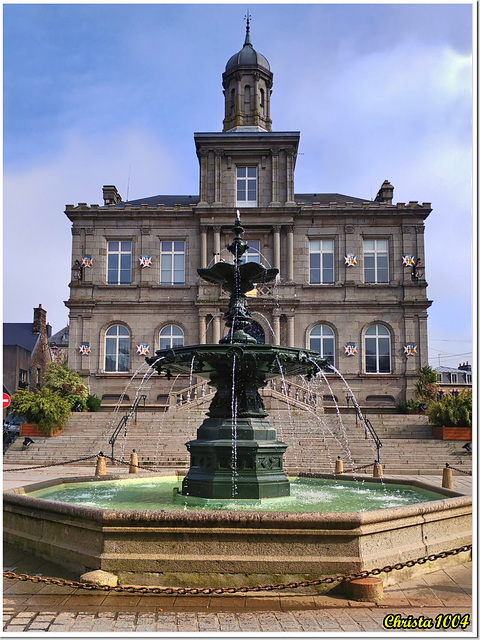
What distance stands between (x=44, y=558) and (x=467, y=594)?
4.85 meters

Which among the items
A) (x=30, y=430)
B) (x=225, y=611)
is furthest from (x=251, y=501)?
(x=30, y=430)

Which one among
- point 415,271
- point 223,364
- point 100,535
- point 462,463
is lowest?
point 462,463

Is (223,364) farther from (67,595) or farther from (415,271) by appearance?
(415,271)

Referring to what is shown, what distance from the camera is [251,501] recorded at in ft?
30.5

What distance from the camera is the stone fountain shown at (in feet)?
31.3

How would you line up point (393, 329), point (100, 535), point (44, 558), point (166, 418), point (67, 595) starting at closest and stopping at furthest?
point (67, 595) < point (100, 535) < point (44, 558) < point (166, 418) < point (393, 329)

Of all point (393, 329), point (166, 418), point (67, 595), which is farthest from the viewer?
point (393, 329)

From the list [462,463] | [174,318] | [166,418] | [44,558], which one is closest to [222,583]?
[44,558]

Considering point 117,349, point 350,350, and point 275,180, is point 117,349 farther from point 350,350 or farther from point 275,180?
point 275,180

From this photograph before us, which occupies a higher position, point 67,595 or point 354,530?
point 354,530

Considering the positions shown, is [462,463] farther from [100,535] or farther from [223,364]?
[100,535]

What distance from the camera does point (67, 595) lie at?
6.68 meters

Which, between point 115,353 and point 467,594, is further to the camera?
point 115,353

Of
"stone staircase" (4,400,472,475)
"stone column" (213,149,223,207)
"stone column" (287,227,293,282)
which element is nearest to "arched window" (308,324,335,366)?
"stone column" (287,227,293,282)
